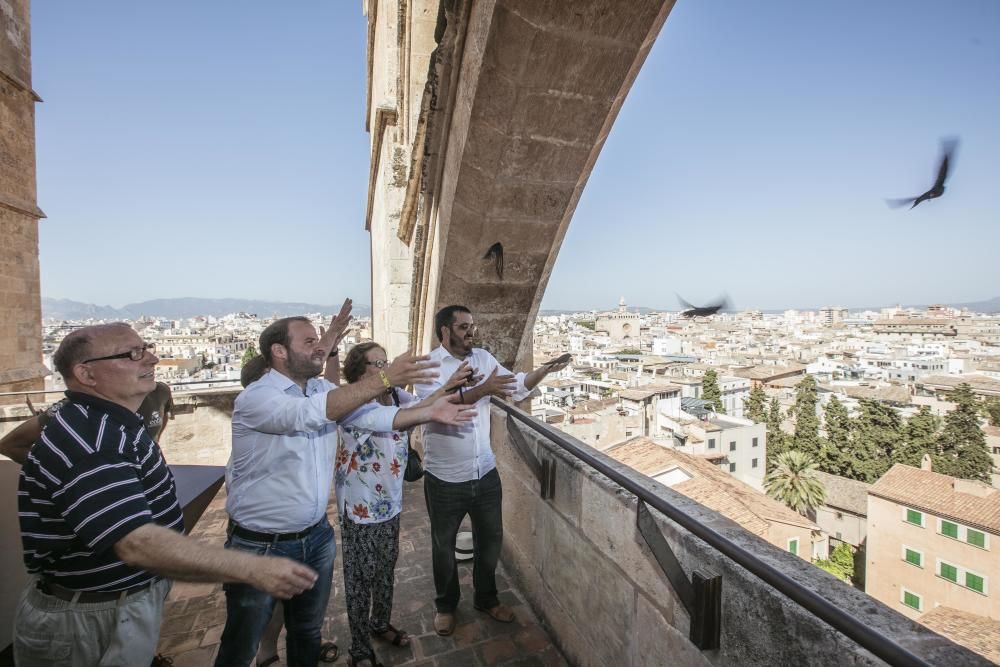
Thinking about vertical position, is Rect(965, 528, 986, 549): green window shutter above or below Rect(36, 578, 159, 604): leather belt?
below

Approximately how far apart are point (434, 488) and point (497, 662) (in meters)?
0.85

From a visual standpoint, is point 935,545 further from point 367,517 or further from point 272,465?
point 272,465

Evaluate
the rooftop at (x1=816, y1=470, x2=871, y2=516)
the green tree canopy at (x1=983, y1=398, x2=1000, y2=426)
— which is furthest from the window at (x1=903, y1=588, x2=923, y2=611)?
the green tree canopy at (x1=983, y1=398, x2=1000, y2=426)

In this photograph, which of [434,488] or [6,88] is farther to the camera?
[6,88]

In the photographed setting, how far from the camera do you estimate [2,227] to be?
29.9 feet

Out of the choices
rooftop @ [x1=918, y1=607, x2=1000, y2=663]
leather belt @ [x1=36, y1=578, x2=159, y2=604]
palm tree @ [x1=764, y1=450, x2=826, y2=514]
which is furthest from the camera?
palm tree @ [x1=764, y1=450, x2=826, y2=514]

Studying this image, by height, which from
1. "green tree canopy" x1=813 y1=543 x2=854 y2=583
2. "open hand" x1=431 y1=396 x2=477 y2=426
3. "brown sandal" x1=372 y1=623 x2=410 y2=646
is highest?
"open hand" x1=431 y1=396 x2=477 y2=426

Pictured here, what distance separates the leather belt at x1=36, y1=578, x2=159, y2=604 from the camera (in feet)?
4.39

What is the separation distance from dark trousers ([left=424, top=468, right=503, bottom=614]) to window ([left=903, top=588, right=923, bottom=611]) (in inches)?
1104

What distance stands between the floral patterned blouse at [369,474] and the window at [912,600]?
2873cm

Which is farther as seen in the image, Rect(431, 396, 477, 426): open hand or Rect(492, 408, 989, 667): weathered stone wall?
Rect(431, 396, 477, 426): open hand

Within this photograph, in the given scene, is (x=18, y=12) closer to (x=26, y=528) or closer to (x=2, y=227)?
(x=2, y=227)

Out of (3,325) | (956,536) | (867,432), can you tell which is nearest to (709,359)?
(867,432)

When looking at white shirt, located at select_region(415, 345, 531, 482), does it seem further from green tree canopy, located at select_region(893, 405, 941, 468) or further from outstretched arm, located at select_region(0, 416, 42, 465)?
green tree canopy, located at select_region(893, 405, 941, 468)
